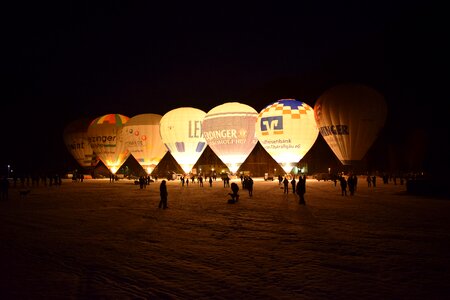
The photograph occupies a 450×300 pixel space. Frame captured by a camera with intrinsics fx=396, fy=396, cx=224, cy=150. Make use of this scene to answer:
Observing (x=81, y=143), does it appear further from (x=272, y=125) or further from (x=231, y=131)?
(x=272, y=125)

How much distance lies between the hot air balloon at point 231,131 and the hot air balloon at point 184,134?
2.73 m

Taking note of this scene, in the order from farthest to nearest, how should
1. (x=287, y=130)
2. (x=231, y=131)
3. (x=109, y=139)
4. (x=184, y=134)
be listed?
(x=109, y=139) < (x=184, y=134) < (x=231, y=131) < (x=287, y=130)

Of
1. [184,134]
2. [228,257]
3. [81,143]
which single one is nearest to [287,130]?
[184,134]

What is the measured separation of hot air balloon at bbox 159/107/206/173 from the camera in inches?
1652

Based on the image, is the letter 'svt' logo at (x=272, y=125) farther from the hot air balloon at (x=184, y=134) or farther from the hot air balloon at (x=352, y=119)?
the hot air balloon at (x=184, y=134)

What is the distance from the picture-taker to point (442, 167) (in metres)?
23.8

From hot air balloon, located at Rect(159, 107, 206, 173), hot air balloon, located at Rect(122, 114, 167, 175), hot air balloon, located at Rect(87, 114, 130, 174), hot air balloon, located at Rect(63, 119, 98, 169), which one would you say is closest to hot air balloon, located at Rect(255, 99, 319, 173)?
hot air balloon, located at Rect(159, 107, 206, 173)

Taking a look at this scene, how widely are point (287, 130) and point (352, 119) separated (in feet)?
19.6

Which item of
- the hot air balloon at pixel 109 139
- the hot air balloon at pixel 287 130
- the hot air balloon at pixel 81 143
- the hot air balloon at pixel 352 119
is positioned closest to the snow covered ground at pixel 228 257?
the hot air balloon at pixel 352 119

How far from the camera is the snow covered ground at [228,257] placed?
521 centimetres

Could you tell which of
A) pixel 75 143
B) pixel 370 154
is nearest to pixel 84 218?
pixel 75 143

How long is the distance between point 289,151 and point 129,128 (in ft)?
64.7

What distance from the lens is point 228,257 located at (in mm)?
7016

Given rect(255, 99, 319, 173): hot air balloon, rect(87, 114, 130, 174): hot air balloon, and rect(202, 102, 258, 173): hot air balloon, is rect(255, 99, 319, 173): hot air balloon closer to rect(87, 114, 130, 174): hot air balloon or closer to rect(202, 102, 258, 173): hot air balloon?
rect(202, 102, 258, 173): hot air balloon
